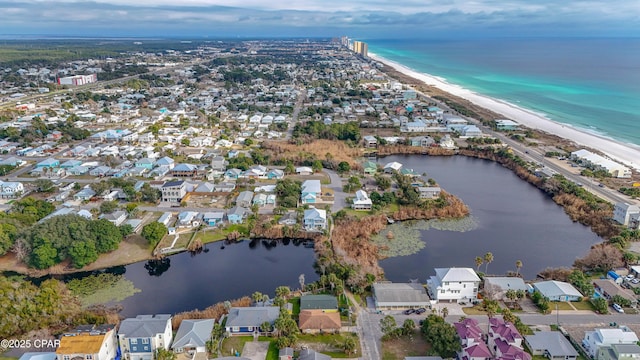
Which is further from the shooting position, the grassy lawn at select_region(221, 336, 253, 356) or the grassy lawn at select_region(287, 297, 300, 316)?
the grassy lawn at select_region(287, 297, 300, 316)

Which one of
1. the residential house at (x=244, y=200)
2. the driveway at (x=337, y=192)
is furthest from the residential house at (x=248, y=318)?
the driveway at (x=337, y=192)

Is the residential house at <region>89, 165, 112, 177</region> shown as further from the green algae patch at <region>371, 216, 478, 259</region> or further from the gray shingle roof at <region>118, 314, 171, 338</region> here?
the green algae patch at <region>371, 216, 478, 259</region>

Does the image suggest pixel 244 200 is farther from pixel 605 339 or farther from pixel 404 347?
pixel 605 339

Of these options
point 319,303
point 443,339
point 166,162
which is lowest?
point 319,303

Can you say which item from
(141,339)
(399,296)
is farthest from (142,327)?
(399,296)

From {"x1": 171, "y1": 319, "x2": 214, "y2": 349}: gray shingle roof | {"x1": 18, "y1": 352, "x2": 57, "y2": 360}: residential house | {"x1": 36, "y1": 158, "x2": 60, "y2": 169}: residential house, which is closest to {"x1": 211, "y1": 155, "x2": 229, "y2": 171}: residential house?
{"x1": 36, "y1": 158, "x2": 60, "y2": 169}: residential house

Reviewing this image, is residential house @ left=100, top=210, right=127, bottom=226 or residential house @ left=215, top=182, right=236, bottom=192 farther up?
residential house @ left=215, top=182, right=236, bottom=192

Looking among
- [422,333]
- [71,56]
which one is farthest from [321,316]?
[71,56]
